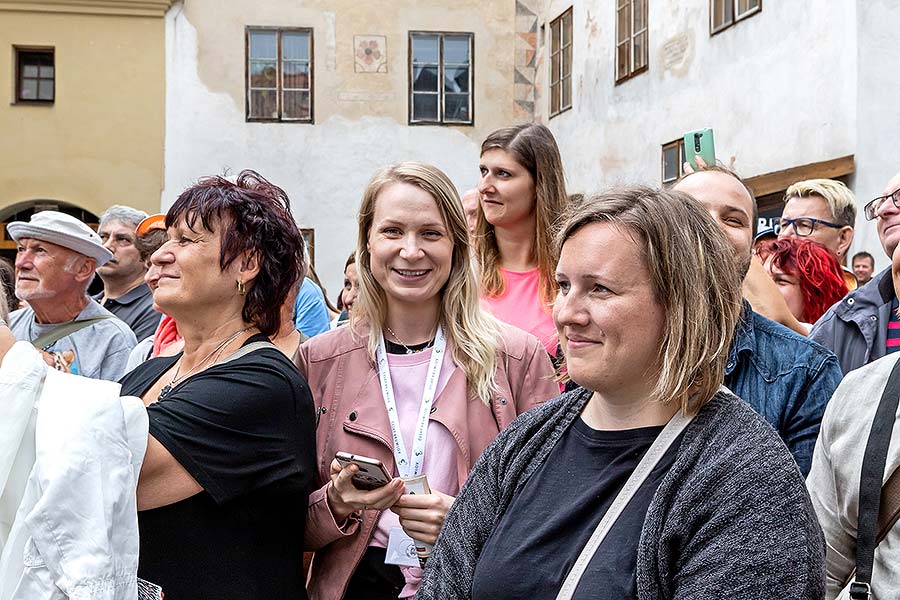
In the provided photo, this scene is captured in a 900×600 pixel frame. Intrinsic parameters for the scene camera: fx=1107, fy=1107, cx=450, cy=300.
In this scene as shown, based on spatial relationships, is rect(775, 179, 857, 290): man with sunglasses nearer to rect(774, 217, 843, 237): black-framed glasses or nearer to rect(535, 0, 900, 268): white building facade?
rect(774, 217, 843, 237): black-framed glasses

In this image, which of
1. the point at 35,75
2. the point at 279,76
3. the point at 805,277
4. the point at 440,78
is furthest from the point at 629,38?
the point at 805,277

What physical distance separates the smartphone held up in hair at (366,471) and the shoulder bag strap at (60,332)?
3077 millimetres

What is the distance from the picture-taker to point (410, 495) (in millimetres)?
2965

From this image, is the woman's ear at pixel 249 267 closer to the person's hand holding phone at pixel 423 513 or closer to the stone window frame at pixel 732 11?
the person's hand holding phone at pixel 423 513

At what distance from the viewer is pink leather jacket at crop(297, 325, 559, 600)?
3143 mm

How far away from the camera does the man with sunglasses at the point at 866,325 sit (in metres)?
4.02

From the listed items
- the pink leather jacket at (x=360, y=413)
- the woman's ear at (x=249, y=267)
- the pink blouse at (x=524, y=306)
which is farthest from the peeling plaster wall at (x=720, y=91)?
the woman's ear at (x=249, y=267)

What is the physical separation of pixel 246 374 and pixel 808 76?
9567 mm

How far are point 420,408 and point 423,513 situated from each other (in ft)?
1.36

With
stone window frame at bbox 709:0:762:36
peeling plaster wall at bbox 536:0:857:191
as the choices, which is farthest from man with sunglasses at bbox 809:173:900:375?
stone window frame at bbox 709:0:762:36

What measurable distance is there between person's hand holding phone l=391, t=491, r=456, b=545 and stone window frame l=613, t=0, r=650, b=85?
1308 centimetres

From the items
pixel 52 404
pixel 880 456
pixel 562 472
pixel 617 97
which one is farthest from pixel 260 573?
pixel 617 97

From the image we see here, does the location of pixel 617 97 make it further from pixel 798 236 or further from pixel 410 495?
pixel 410 495

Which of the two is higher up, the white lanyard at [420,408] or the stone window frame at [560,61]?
the stone window frame at [560,61]
